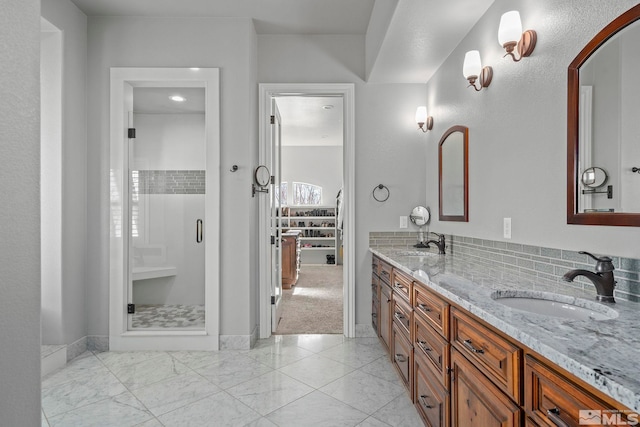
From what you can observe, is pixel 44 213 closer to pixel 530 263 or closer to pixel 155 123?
pixel 155 123

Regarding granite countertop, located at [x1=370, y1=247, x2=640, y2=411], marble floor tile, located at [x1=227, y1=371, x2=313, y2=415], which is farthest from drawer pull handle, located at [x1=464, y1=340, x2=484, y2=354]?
marble floor tile, located at [x1=227, y1=371, x2=313, y2=415]

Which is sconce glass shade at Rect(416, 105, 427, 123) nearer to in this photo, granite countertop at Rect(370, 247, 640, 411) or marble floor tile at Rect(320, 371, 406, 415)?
granite countertop at Rect(370, 247, 640, 411)

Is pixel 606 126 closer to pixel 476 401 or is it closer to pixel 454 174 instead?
pixel 476 401

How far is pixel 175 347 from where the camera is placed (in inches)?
Answer: 120

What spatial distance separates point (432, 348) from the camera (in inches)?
65.8

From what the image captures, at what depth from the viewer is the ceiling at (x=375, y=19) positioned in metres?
2.19

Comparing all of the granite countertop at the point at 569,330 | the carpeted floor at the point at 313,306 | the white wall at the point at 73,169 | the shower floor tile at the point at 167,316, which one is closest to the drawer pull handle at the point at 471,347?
the granite countertop at the point at 569,330

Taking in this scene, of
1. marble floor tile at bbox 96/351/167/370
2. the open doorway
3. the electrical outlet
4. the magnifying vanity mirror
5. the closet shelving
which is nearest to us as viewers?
the electrical outlet

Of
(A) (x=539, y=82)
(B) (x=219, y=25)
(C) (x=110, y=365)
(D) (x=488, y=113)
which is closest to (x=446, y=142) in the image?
(D) (x=488, y=113)

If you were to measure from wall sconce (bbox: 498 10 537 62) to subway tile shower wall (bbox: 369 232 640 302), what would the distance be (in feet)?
3.28

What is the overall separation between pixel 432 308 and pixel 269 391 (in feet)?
4.41

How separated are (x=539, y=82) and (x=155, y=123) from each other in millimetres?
3557

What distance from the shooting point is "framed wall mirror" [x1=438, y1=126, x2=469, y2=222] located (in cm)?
254

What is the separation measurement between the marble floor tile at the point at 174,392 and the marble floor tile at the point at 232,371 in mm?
65
